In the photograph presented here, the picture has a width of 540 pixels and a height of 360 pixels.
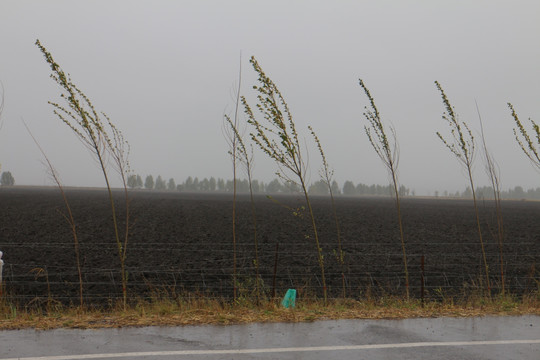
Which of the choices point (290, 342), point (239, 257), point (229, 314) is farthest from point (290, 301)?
point (239, 257)

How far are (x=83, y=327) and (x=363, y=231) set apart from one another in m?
22.4

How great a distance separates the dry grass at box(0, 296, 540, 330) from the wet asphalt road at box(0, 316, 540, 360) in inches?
10.8

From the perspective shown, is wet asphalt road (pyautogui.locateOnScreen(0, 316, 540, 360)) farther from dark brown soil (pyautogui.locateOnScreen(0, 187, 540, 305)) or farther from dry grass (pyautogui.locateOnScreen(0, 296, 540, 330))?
dark brown soil (pyautogui.locateOnScreen(0, 187, 540, 305))

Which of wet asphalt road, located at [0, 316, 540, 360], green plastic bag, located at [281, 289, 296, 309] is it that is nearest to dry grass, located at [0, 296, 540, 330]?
green plastic bag, located at [281, 289, 296, 309]

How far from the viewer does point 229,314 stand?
6.81 metres

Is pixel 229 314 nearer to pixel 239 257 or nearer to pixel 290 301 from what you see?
pixel 290 301

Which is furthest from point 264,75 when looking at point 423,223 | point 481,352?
point 423,223

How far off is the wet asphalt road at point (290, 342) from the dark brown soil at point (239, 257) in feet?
6.70

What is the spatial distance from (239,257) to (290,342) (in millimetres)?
11669

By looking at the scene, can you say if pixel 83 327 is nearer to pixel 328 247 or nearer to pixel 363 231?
pixel 328 247

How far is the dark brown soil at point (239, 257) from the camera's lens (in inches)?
486

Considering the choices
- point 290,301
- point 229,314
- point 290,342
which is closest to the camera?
point 290,342

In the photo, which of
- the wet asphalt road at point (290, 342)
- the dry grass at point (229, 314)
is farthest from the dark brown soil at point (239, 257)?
the wet asphalt road at point (290, 342)

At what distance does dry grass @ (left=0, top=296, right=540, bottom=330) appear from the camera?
6277 mm
